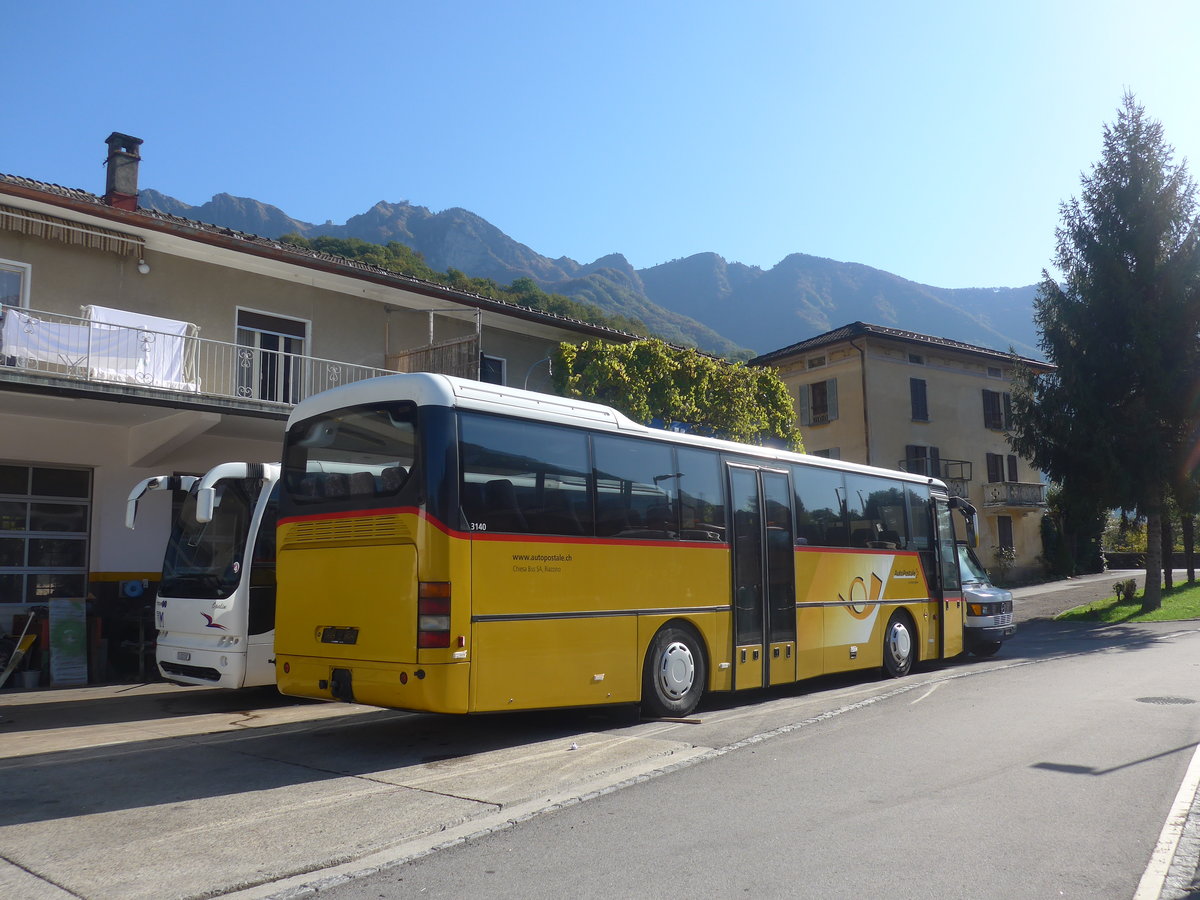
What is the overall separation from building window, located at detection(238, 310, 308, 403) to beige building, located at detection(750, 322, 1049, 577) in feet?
81.7

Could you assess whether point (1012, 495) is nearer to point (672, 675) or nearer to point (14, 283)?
point (672, 675)

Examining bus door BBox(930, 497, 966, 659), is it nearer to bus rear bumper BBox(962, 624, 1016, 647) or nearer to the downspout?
bus rear bumper BBox(962, 624, 1016, 647)

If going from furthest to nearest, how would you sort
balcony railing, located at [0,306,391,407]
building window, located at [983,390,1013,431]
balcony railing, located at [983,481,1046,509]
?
building window, located at [983,390,1013,431]
balcony railing, located at [983,481,1046,509]
balcony railing, located at [0,306,391,407]

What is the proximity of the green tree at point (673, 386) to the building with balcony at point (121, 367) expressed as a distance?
93.5 inches

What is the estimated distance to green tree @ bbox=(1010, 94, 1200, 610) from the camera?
82.9 feet

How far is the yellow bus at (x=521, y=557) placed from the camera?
7707 mm

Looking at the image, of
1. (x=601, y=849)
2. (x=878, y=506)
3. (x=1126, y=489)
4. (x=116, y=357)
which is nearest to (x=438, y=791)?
(x=601, y=849)

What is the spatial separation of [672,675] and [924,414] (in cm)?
3315

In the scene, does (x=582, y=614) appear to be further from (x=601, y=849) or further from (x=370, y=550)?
(x=601, y=849)

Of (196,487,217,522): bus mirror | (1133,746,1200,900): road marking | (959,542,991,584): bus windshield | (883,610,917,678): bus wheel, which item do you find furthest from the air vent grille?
(959,542,991,584): bus windshield

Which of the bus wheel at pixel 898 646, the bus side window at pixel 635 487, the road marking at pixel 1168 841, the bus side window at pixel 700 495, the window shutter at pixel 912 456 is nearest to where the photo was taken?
the road marking at pixel 1168 841

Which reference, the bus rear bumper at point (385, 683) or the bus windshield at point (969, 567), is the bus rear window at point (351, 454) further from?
the bus windshield at point (969, 567)

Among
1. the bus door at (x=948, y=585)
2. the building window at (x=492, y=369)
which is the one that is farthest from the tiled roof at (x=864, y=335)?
the bus door at (x=948, y=585)

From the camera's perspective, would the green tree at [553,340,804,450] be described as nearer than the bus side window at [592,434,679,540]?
No
